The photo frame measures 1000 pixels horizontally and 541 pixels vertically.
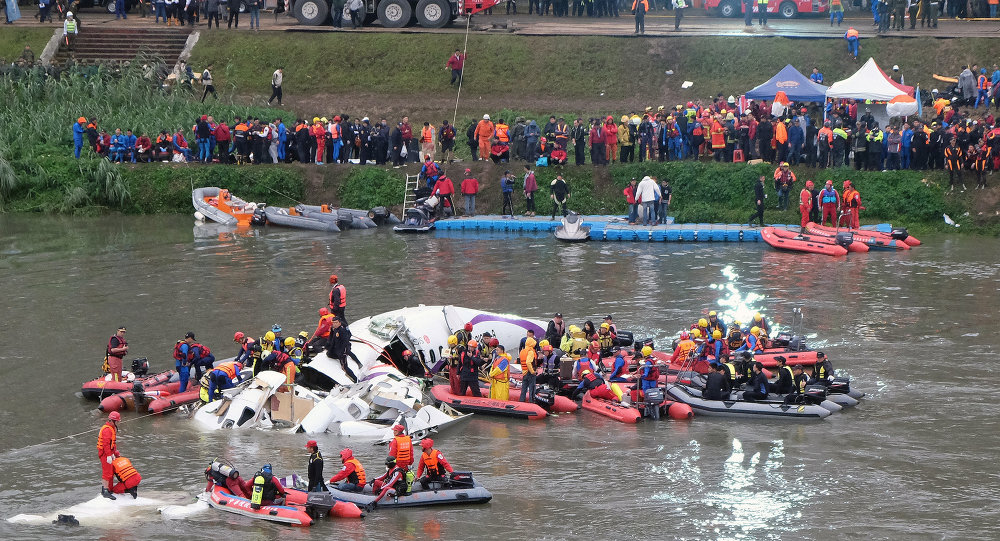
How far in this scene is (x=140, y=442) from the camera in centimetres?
2028

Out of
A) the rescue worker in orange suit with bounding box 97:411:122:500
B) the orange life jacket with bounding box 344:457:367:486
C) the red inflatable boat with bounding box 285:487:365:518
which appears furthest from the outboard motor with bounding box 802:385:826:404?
the rescue worker in orange suit with bounding box 97:411:122:500

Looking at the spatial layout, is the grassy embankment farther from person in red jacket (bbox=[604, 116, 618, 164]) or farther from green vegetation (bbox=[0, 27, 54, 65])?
green vegetation (bbox=[0, 27, 54, 65])

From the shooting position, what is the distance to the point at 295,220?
3738 cm

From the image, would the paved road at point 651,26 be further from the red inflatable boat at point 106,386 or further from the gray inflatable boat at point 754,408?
the red inflatable boat at point 106,386

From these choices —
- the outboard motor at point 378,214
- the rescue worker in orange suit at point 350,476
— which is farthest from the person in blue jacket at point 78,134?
the rescue worker in orange suit at point 350,476

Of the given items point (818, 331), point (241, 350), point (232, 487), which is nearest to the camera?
point (232, 487)

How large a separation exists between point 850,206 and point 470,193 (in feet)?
37.0

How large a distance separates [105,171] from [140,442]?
21241 mm

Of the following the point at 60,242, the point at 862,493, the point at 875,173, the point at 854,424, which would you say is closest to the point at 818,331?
the point at 854,424

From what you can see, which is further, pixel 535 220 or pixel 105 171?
pixel 105 171

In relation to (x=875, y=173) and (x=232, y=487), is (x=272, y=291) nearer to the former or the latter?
(x=232, y=487)

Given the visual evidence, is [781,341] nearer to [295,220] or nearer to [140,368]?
[140,368]

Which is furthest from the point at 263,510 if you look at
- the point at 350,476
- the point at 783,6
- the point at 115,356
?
the point at 783,6

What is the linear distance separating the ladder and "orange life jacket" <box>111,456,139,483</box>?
20.8 metres
